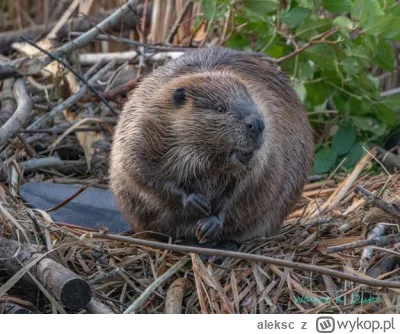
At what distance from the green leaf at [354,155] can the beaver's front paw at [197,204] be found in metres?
1.90

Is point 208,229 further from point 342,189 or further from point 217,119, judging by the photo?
point 342,189

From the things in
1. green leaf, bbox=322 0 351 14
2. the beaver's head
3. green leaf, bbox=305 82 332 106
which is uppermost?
green leaf, bbox=322 0 351 14

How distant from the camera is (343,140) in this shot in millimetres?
4961

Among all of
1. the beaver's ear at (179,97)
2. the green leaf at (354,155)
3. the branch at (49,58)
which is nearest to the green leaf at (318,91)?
the green leaf at (354,155)

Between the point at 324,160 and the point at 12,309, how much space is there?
2637 mm

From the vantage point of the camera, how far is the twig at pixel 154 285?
2791mm

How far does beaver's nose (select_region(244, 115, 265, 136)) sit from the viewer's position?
2.99 metres

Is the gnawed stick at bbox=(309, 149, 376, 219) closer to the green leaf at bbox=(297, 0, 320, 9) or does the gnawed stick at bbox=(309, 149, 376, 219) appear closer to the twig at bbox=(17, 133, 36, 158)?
the green leaf at bbox=(297, 0, 320, 9)

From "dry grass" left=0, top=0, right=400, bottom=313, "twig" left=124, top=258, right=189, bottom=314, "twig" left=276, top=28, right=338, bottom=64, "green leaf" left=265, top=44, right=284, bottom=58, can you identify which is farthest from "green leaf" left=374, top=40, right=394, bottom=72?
"twig" left=124, top=258, right=189, bottom=314

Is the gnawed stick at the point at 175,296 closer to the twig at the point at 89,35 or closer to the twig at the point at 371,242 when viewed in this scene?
the twig at the point at 371,242

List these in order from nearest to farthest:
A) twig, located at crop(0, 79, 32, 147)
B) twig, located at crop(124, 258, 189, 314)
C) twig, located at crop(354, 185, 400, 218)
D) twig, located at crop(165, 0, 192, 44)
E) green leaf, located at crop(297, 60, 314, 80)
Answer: twig, located at crop(124, 258, 189, 314) < twig, located at crop(354, 185, 400, 218) < twig, located at crop(0, 79, 32, 147) < green leaf, located at crop(297, 60, 314, 80) < twig, located at crop(165, 0, 192, 44)

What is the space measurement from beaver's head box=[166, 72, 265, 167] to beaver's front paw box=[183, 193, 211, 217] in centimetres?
16
